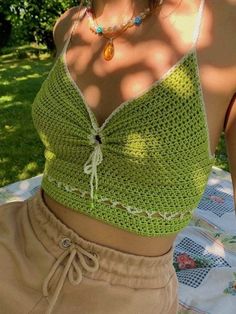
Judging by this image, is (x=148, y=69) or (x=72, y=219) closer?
(x=148, y=69)

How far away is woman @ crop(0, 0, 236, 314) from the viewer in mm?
1229

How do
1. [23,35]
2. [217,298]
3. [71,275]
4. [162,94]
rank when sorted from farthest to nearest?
[23,35], [217,298], [71,275], [162,94]

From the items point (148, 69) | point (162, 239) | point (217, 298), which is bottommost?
point (217, 298)

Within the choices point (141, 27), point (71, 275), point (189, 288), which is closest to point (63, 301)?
point (71, 275)

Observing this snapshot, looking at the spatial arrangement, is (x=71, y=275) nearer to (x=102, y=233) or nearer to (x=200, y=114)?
(x=102, y=233)

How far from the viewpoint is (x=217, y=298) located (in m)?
2.31

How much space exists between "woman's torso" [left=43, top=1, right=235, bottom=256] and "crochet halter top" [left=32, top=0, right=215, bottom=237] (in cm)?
2

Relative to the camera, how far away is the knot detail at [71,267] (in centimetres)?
132

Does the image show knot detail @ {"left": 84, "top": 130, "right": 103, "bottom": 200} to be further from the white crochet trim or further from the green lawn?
the green lawn

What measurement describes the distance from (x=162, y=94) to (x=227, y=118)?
17cm

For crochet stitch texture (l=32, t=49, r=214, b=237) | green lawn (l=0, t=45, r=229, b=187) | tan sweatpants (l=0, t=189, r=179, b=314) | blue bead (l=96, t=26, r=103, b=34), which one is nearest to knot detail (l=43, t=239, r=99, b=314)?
tan sweatpants (l=0, t=189, r=179, b=314)

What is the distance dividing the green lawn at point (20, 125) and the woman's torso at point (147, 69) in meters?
2.56

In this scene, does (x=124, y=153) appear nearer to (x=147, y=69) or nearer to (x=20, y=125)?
(x=147, y=69)

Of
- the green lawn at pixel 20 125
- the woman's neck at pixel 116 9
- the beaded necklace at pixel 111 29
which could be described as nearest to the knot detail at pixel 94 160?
the beaded necklace at pixel 111 29
